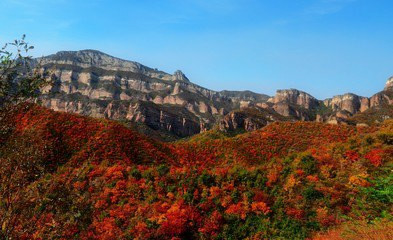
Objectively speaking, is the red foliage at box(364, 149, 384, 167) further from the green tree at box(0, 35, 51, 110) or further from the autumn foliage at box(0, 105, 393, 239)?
the green tree at box(0, 35, 51, 110)

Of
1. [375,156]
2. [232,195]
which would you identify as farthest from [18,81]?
[375,156]

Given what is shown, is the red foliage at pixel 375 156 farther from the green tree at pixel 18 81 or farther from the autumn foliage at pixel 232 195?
the green tree at pixel 18 81

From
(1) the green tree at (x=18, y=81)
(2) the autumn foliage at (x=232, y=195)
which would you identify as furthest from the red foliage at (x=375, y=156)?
(1) the green tree at (x=18, y=81)

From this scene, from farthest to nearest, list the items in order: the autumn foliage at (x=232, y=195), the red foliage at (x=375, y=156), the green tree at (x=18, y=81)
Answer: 1. the red foliage at (x=375, y=156)
2. the autumn foliage at (x=232, y=195)
3. the green tree at (x=18, y=81)

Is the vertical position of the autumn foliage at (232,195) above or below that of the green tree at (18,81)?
below

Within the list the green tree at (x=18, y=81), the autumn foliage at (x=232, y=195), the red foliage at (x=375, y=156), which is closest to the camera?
the green tree at (x=18, y=81)

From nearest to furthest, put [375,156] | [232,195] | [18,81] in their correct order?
[18,81], [232,195], [375,156]

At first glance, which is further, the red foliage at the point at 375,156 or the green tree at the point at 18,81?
the red foliage at the point at 375,156

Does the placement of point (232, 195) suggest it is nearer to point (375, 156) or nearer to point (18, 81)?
point (375, 156)

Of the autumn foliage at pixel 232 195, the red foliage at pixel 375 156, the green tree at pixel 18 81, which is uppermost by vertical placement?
the green tree at pixel 18 81

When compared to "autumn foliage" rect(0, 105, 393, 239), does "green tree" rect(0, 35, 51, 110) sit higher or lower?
higher

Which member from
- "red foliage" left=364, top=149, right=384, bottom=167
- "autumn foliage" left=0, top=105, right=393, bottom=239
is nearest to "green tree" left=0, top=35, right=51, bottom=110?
"autumn foliage" left=0, top=105, right=393, bottom=239

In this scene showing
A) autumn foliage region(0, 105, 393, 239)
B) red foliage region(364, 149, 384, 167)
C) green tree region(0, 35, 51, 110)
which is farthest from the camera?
red foliage region(364, 149, 384, 167)

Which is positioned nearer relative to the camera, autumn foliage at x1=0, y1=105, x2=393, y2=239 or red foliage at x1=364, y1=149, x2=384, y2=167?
autumn foliage at x1=0, y1=105, x2=393, y2=239
